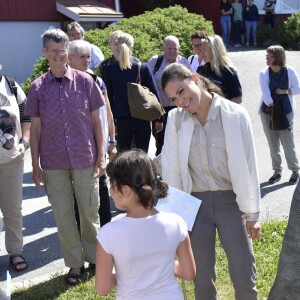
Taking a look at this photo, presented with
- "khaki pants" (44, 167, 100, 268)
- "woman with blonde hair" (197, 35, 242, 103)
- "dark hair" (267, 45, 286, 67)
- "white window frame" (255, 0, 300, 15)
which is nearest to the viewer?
"khaki pants" (44, 167, 100, 268)

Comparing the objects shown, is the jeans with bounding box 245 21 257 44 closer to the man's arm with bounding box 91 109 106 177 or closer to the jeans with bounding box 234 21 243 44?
the jeans with bounding box 234 21 243 44

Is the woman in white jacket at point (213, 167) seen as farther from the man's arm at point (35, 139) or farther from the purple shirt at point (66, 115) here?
the man's arm at point (35, 139)

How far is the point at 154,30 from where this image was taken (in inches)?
554

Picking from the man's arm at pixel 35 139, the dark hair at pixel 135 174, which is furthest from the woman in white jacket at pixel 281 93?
the dark hair at pixel 135 174

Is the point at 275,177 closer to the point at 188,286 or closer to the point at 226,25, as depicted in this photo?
the point at 188,286

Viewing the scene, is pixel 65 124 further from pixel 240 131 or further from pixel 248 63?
pixel 248 63

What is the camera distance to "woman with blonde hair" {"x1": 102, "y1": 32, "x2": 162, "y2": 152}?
629cm

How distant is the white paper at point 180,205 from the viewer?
131 inches

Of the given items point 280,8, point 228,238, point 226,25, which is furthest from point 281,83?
point 280,8

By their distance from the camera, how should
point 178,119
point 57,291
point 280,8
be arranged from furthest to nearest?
point 280,8, point 57,291, point 178,119

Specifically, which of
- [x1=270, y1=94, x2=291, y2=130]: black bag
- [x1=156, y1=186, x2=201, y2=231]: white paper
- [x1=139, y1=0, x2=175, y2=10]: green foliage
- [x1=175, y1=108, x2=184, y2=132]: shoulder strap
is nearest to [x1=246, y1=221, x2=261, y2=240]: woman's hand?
[x1=156, y1=186, x2=201, y2=231]: white paper

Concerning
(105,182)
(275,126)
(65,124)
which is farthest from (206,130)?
A: (275,126)

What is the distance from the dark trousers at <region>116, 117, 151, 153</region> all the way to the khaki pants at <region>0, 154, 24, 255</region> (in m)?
1.57

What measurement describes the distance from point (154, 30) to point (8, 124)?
9.81 metres
